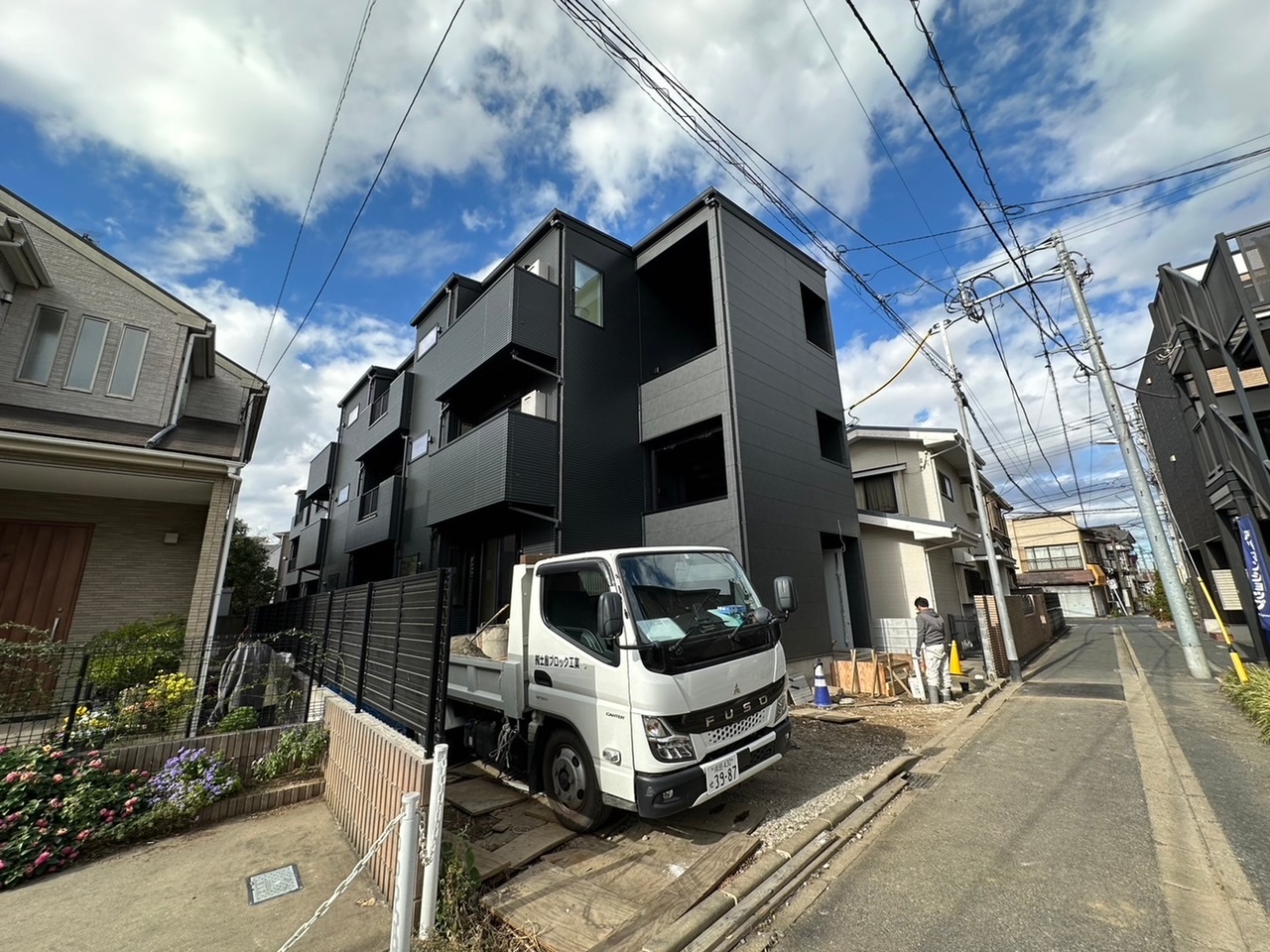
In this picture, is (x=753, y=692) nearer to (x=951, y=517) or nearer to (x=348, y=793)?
(x=348, y=793)

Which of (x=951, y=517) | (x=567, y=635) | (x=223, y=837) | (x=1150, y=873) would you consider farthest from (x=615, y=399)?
(x=951, y=517)

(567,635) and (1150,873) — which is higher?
(567,635)

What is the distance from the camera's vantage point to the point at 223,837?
415 centimetres

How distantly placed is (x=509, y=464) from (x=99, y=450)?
5.47 m

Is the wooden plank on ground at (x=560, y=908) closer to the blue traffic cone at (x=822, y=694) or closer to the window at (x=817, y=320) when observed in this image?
the blue traffic cone at (x=822, y=694)

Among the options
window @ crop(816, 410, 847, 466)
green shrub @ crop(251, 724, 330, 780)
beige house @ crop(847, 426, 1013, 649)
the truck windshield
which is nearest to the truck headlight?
the truck windshield

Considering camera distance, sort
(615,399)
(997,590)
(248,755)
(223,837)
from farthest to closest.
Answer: (615,399)
(997,590)
(248,755)
(223,837)

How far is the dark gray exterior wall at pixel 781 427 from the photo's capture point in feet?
31.1

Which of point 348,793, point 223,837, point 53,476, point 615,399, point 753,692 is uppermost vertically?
point 615,399

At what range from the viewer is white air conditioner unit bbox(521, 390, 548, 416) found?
10477 millimetres

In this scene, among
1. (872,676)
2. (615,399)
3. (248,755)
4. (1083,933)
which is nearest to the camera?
(1083,933)

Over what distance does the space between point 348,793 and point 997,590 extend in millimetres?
11320

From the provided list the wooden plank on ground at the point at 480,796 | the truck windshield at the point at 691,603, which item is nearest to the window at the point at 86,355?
the wooden plank on ground at the point at 480,796

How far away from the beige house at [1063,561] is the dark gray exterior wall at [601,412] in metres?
35.4
